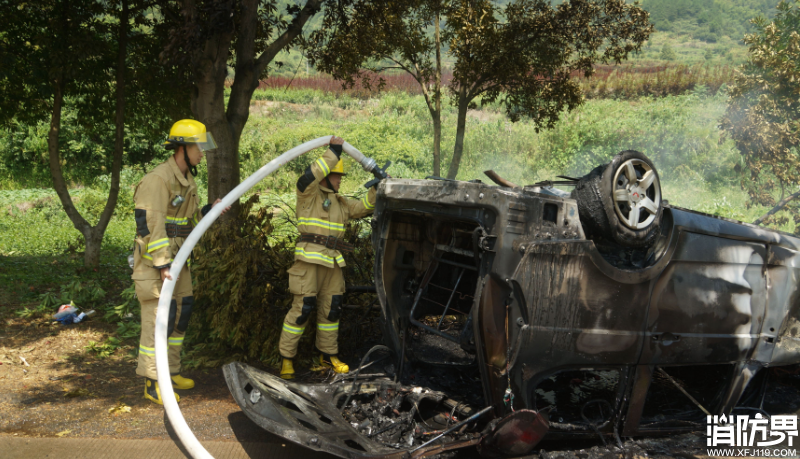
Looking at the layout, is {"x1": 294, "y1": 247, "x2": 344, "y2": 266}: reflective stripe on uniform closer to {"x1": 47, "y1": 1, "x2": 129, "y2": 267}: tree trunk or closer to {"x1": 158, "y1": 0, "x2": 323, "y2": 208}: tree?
{"x1": 158, "y1": 0, "x2": 323, "y2": 208}: tree

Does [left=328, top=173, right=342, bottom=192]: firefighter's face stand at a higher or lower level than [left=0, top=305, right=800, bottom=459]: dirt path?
higher

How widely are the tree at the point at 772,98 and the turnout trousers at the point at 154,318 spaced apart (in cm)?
848

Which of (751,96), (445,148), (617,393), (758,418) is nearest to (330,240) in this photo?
(617,393)

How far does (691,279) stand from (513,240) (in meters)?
1.33

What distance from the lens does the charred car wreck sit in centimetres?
327

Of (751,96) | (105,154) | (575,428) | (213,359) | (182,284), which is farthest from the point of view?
(105,154)

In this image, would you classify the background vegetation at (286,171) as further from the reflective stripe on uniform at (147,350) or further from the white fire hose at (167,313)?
the white fire hose at (167,313)

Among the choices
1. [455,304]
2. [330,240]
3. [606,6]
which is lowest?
[455,304]

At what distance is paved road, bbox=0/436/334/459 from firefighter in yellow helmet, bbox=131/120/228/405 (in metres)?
0.61

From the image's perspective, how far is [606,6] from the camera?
8477mm

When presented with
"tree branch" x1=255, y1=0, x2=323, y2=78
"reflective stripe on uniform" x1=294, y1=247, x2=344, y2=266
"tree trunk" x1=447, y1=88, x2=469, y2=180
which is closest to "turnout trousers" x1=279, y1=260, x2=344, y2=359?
"reflective stripe on uniform" x1=294, y1=247, x2=344, y2=266

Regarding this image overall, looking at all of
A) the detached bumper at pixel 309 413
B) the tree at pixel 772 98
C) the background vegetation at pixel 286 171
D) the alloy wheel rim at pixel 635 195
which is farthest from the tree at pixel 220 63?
the tree at pixel 772 98

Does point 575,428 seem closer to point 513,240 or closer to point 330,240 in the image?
point 513,240

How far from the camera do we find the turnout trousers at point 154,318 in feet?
14.3
